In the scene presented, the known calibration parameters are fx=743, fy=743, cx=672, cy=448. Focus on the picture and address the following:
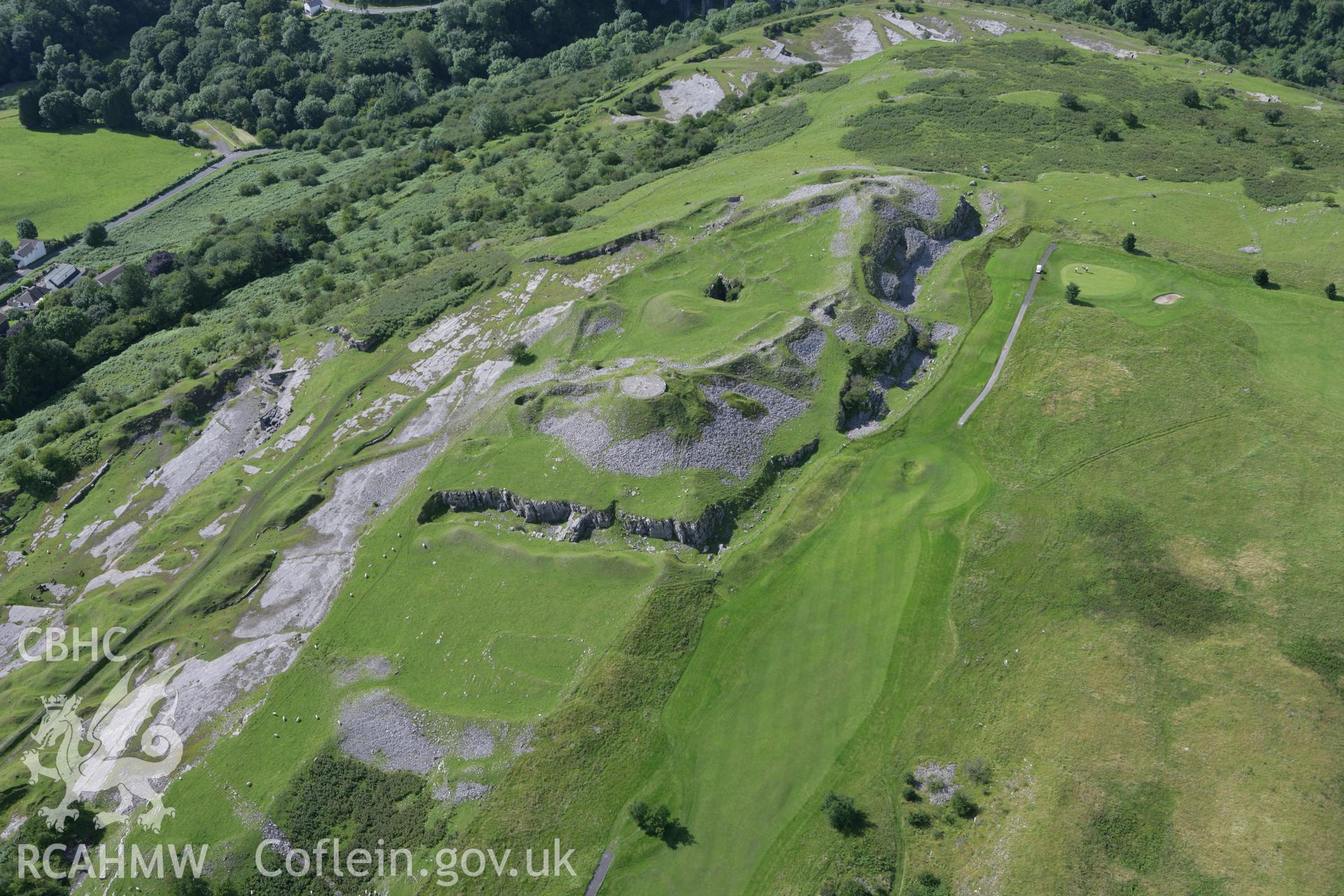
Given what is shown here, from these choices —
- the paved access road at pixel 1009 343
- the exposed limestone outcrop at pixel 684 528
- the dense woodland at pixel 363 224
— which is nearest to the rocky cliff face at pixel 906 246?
the paved access road at pixel 1009 343

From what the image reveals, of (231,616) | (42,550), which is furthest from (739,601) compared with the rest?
(42,550)

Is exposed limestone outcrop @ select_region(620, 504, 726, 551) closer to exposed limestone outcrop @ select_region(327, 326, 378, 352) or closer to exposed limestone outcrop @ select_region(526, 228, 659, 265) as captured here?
exposed limestone outcrop @ select_region(526, 228, 659, 265)

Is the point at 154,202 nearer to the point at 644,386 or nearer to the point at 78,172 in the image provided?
the point at 78,172

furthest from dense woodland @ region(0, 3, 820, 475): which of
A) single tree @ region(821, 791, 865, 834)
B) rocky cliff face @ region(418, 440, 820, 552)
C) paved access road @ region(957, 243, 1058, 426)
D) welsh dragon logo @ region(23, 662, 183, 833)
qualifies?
single tree @ region(821, 791, 865, 834)

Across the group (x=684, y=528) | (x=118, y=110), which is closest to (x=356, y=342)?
(x=684, y=528)

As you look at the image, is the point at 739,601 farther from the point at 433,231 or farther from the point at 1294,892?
the point at 433,231

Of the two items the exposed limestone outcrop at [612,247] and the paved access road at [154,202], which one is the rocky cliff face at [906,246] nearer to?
the exposed limestone outcrop at [612,247]

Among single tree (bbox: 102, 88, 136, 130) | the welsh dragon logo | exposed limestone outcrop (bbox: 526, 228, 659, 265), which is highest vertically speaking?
single tree (bbox: 102, 88, 136, 130)
